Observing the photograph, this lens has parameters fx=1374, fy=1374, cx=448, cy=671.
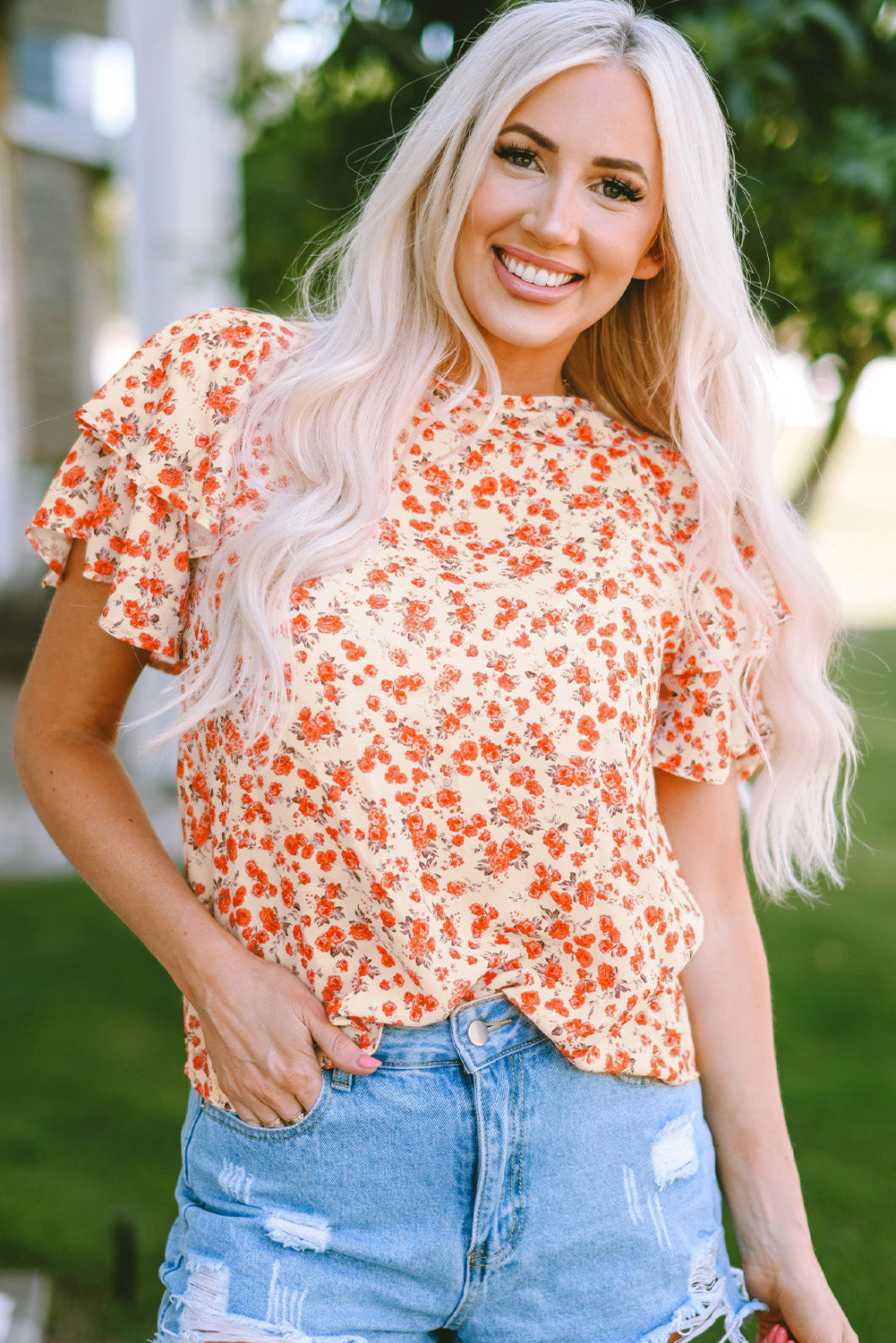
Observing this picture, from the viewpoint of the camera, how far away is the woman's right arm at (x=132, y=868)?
57.0 inches

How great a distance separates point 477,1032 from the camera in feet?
4.88

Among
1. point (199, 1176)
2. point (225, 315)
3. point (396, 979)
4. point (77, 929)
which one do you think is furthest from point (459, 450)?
point (77, 929)

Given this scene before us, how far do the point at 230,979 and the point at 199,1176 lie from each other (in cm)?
24

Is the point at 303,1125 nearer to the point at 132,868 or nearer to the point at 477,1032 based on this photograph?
the point at 477,1032

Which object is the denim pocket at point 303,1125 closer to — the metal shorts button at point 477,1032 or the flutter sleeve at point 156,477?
the metal shorts button at point 477,1032

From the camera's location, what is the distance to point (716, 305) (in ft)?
5.72

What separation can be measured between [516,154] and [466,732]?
2.31 ft

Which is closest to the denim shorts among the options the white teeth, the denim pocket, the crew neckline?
the denim pocket

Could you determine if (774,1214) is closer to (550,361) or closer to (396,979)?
(396,979)

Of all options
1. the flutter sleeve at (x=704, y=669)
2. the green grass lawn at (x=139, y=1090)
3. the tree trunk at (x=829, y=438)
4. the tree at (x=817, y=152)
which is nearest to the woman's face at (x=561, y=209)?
the flutter sleeve at (x=704, y=669)

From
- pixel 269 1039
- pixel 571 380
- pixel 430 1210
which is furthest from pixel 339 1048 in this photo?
pixel 571 380

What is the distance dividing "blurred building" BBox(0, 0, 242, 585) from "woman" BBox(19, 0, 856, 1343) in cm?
245

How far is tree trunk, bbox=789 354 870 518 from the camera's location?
271 cm

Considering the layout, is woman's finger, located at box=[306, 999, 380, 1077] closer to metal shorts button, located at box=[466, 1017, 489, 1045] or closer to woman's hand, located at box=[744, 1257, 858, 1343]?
metal shorts button, located at box=[466, 1017, 489, 1045]
